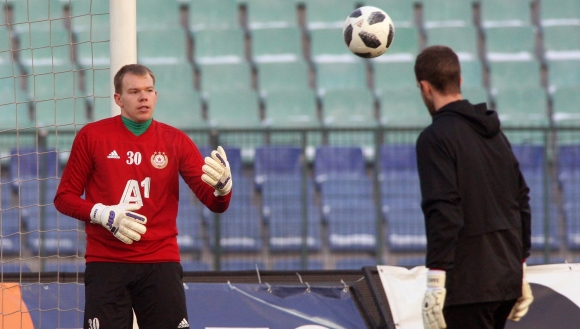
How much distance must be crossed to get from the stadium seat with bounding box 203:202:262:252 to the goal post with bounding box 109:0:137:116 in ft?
9.53

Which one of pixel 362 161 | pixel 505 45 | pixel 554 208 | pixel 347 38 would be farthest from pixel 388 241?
pixel 505 45

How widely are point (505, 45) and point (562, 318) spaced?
23.3 feet

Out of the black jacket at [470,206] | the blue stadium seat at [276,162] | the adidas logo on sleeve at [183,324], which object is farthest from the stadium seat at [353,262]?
the black jacket at [470,206]

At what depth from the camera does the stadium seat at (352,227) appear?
8.41 meters

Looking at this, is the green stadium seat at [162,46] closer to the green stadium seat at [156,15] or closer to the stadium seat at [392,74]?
the green stadium seat at [156,15]

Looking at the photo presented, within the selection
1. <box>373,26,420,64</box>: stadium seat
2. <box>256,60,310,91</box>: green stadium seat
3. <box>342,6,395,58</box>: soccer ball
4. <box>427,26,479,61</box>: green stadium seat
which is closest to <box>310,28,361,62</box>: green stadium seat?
<box>256,60,310,91</box>: green stadium seat

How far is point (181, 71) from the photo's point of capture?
11758mm

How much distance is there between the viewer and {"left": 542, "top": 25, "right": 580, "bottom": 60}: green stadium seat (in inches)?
490

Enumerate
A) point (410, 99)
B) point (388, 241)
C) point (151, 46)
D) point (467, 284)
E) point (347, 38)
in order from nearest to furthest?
point (467, 284)
point (347, 38)
point (388, 241)
point (410, 99)
point (151, 46)

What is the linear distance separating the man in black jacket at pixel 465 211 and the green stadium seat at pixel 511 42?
349 inches

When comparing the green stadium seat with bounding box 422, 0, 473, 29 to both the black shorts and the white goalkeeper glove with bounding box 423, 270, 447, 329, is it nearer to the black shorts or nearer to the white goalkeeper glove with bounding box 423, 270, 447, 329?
the black shorts

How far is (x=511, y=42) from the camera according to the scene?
12.5 meters

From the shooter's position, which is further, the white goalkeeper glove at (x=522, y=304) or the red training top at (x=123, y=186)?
the red training top at (x=123, y=186)

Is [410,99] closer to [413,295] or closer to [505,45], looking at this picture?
[505,45]
